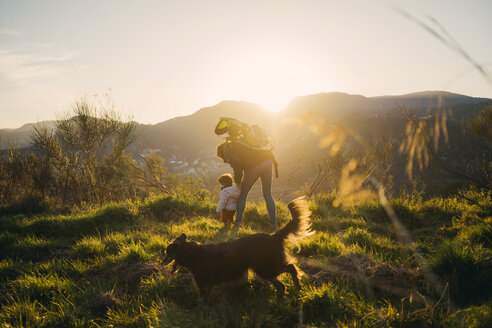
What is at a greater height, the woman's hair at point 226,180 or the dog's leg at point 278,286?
the woman's hair at point 226,180

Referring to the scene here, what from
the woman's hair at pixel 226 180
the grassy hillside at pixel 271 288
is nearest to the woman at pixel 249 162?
the woman's hair at pixel 226 180

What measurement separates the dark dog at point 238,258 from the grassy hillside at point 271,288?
23 centimetres

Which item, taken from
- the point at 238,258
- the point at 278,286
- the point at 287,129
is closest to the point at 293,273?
the point at 278,286

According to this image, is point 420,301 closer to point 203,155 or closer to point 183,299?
point 183,299

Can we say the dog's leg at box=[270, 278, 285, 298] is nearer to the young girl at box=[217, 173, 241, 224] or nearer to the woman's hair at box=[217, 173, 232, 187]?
the young girl at box=[217, 173, 241, 224]

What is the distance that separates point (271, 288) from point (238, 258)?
56 centimetres

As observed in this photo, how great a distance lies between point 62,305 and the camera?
2.60 metres

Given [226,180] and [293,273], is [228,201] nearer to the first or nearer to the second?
[226,180]

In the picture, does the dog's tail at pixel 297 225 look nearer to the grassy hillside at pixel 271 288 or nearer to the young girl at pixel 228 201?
the grassy hillside at pixel 271 288

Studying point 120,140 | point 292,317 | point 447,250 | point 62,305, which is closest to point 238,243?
point 292,317

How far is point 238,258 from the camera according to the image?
2.69 m

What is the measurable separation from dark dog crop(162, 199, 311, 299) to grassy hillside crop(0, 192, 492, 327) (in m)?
0.23

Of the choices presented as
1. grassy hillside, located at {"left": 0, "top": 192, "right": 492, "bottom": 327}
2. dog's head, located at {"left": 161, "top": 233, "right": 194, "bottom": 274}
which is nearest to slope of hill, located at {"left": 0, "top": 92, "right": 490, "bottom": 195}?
grassy hillside, located at {"left": 0, "top": 192, "right": 492, "bottom": 327}

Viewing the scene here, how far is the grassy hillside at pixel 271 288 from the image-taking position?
88.0 inches
